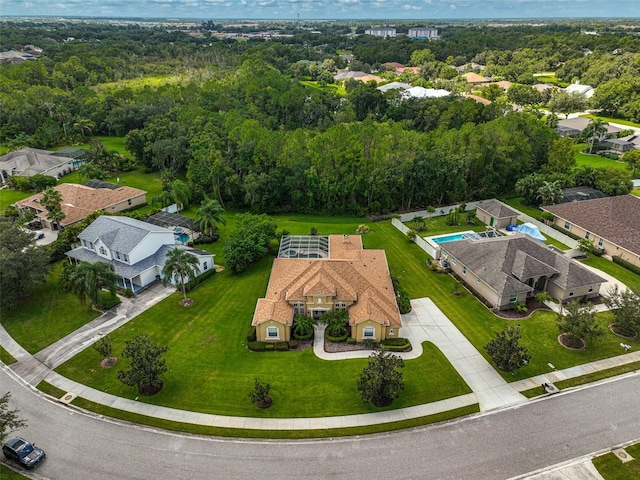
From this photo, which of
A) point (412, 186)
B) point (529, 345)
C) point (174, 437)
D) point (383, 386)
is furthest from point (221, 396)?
point (412, 186)

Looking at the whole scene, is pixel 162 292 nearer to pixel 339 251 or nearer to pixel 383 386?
pixel 339 251

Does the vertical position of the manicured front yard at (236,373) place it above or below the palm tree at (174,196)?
below

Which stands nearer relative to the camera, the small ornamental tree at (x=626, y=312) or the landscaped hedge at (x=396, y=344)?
the landscaped hedge at (x=396, y=344)

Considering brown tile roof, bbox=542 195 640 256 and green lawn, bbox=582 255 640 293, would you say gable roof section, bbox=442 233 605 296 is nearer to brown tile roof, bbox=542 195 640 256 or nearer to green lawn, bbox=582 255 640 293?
green lawn, bbox=582 255 640 293

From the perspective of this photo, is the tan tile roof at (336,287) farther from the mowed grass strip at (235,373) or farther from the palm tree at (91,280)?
the palm tree at (91,280)

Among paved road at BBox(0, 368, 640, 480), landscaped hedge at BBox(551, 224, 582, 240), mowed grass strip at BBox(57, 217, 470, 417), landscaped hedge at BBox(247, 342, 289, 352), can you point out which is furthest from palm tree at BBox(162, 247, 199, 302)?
landscaped hedge at BBox(551, 224, 582, 240)

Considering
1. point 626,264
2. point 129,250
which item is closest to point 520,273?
point 626,264

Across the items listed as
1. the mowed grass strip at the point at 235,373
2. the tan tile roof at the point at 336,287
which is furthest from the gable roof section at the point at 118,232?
the tan tile roof at the point at 336,287
